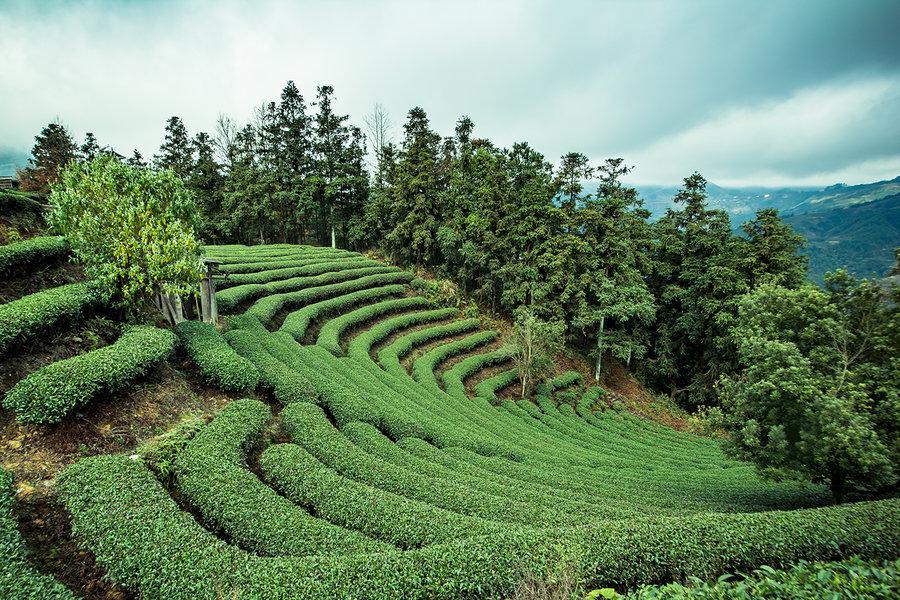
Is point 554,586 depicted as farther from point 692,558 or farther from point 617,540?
point 692,558

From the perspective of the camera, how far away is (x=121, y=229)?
11578 millimetres

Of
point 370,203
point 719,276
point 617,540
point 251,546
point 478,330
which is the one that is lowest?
point 478,330

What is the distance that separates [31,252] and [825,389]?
931 inches

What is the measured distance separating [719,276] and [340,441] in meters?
26.3

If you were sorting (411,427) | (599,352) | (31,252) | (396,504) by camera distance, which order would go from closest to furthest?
(396,504) → (31,252) → (411,427) → (599,352)

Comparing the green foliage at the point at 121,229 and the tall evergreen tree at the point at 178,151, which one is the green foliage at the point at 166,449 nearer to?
the green foliage at the point at 121,229

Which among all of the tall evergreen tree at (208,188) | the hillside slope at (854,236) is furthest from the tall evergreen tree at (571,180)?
the hillside slope at (854,236)

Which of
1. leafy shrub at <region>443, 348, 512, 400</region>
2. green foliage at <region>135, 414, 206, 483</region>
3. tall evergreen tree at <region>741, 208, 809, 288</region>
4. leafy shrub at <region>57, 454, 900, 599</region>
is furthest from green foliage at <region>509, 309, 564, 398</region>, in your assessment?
green foliage at <region>135, 414, 206, 483</region>

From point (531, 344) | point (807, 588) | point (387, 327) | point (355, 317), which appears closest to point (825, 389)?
point (807, 588)

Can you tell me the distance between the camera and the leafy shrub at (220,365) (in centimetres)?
1155

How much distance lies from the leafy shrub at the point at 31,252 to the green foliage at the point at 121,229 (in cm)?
150

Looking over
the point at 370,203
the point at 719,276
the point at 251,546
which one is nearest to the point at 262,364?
the point at 251,546

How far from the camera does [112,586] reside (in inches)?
227

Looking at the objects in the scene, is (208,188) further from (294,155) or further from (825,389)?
(825,389)
